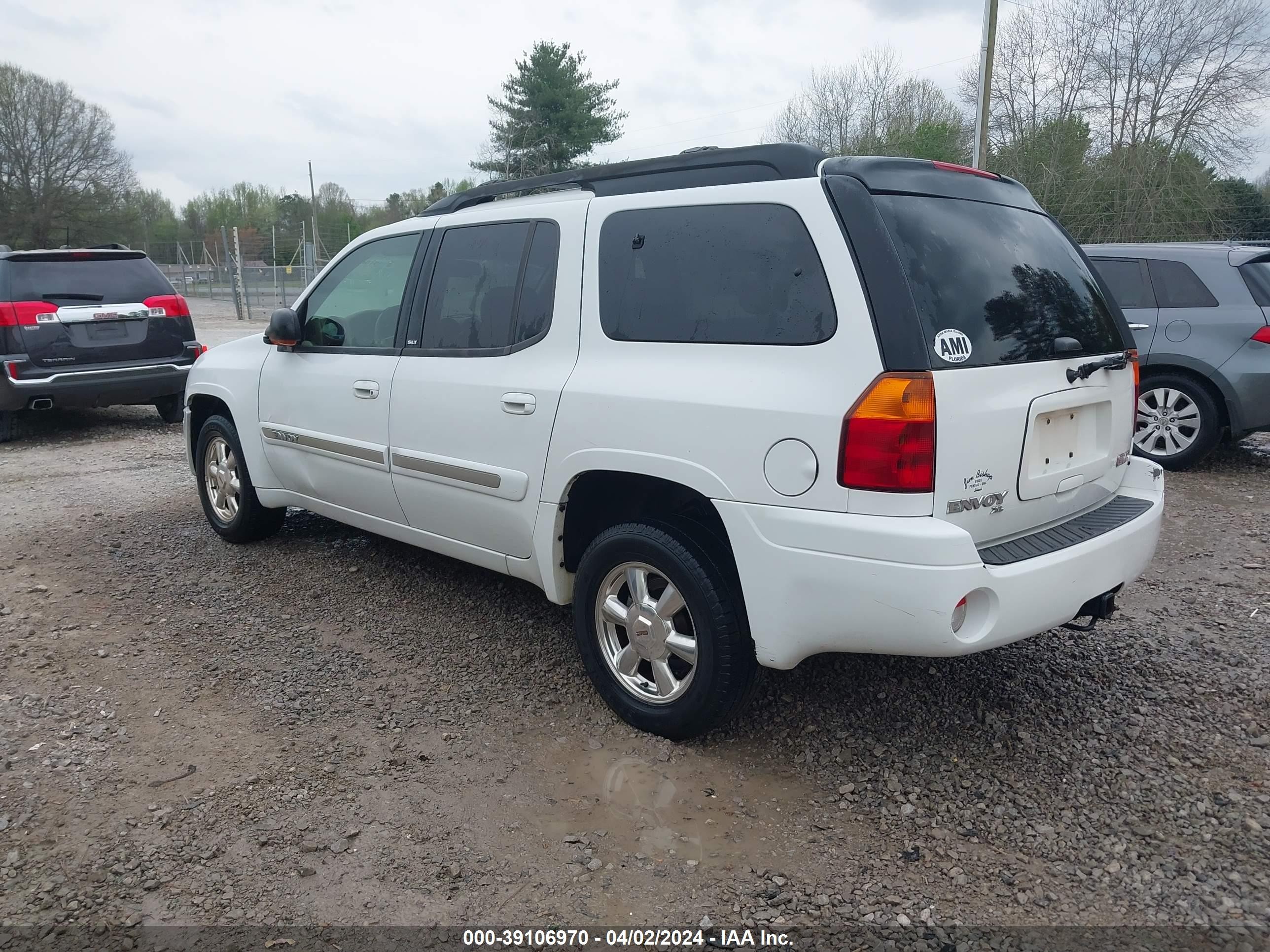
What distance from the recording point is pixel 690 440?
2.89 metres

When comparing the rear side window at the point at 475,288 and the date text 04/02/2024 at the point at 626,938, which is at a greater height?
the rear side window at the point at 475,288

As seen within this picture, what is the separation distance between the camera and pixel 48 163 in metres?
41.9

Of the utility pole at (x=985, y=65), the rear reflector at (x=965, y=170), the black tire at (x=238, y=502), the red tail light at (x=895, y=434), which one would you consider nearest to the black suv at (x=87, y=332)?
→ the black tire at (x=238, y=502)

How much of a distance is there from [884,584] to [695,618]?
2.20 ft

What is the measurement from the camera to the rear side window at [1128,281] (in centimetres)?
743

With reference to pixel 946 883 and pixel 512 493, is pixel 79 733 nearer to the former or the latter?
pixel 512 493

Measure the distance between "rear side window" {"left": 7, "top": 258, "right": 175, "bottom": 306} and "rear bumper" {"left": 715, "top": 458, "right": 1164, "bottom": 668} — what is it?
8232 mm

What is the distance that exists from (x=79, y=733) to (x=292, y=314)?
7.23 feet

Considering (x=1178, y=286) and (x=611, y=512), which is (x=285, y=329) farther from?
(x=1178, y=286)

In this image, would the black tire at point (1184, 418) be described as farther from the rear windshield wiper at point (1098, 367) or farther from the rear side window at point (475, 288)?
the rear side window at point (475, 288)

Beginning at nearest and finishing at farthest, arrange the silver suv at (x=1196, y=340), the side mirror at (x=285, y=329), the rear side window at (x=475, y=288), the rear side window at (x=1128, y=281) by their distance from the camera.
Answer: the rear side window at (x=475, y=288) → the side mirror at (x=285, y=329) → the silver suv at (x=1196, y=340) → the rear side window at (x=1128, y=281)

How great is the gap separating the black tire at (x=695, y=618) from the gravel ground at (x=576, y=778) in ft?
0.45

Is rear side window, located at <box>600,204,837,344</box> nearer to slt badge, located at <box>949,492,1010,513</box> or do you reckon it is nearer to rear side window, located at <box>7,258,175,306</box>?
slt badge, located at <box>949,492,1010,513</box>

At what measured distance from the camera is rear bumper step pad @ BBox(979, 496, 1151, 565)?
108 inches
